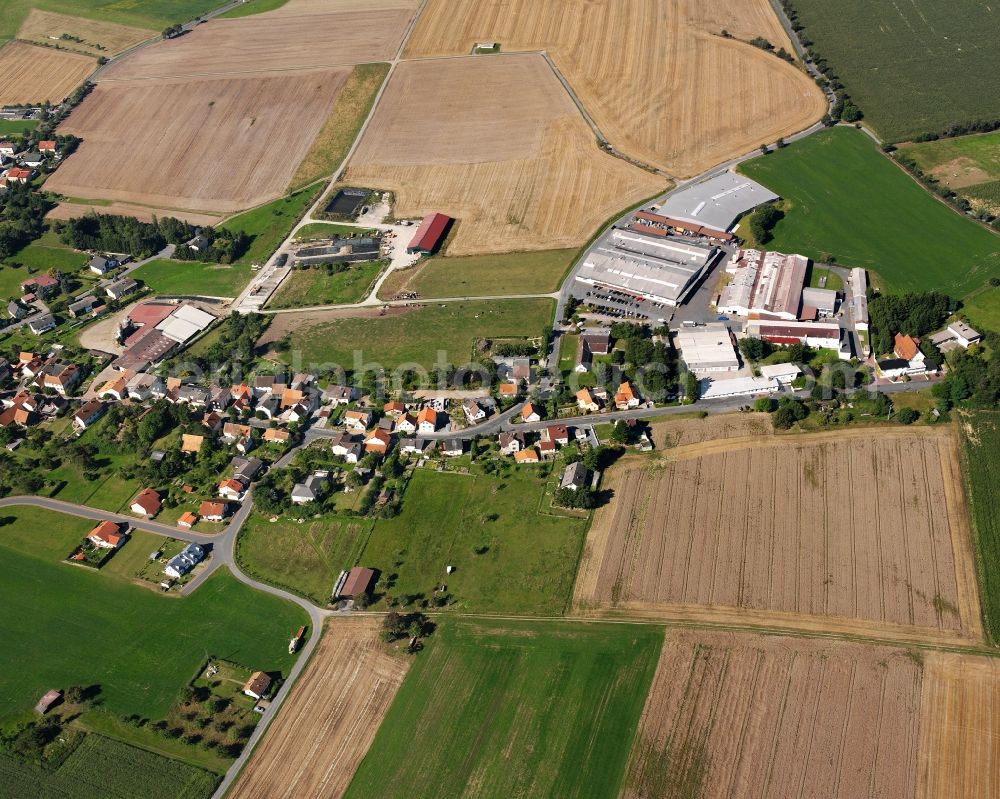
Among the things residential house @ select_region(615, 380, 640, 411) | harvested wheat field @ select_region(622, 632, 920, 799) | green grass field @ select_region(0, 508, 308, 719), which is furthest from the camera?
residential house @ select_region(615, 380, 640, 411)

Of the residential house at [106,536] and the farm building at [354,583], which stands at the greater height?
the residential house at [106,536]

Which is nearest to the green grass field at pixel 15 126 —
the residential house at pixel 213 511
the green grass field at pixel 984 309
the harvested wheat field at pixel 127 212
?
the harvested wheat field at pixel 127 212

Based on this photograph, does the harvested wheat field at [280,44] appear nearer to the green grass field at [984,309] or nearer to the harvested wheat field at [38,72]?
the harvested wheat field at [38,72]

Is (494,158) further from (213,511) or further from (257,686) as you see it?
(257,686)

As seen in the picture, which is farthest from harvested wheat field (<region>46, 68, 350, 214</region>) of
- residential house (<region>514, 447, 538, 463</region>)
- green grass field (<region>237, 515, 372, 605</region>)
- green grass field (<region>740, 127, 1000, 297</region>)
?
green grass field (<region>740, 127, 1000, 297</region>)

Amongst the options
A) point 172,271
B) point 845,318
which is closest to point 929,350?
point 845,318

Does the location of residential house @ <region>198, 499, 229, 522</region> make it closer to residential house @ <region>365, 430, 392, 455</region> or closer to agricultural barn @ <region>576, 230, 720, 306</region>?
residential house @ <region>365, 430, 392, 455</region>

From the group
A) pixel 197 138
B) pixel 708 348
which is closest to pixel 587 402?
pixel 708 348
